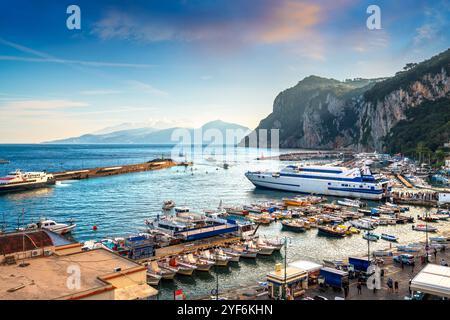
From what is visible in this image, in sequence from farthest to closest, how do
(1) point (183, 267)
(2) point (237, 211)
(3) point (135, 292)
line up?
(2) point (237, 211), (1) point (183, 267), (3) point (135, 292)

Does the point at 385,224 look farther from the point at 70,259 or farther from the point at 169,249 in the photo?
the point at 70,259

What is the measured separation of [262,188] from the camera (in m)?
64.2

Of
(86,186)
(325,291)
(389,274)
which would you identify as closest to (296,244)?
(389,274)

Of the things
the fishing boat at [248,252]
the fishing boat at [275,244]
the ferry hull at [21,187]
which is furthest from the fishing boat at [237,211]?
the ferry hull at [21,187]

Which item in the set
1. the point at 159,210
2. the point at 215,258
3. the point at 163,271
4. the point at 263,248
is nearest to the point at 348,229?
the point at 263,248

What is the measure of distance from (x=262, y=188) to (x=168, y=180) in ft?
75.9

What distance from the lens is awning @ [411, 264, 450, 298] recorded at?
12703 mm

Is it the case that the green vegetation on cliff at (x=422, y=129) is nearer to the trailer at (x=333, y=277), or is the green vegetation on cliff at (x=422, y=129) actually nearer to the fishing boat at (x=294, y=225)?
the fishing boat at (x=294, y=225)

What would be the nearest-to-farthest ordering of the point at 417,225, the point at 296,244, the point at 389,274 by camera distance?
the point at 389,274, the point at 296,244, the point at 417,225

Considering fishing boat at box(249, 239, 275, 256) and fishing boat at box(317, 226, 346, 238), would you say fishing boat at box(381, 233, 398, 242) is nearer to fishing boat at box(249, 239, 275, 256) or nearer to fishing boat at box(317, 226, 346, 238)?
fishing boat at box(317, 226, 346, 238)

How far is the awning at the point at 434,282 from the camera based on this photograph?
12703 mm

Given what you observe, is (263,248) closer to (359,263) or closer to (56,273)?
(359,263)

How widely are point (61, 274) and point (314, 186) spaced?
49761 mm

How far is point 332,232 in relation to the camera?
3288 centimetres
